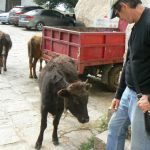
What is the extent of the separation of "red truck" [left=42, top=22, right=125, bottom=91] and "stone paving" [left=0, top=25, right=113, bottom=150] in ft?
2.03

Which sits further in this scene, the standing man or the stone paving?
the stone paving

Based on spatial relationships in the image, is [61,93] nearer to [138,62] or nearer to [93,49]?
[138,62]

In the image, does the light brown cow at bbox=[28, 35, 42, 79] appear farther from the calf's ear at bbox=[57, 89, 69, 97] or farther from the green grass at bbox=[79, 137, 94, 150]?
the calf's ear at bbox=[57, 89, 69, 97]

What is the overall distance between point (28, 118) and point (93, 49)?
2.55 meters

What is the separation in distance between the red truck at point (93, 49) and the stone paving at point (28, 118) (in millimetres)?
620

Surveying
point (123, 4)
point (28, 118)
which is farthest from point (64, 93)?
point (28, 118)

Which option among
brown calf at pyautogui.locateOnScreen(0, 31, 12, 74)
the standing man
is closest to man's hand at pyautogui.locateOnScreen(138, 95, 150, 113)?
the standing man

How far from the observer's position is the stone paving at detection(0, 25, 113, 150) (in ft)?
18.8

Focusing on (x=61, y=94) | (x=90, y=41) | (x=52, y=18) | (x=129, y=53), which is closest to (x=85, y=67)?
(x=90, y=41)

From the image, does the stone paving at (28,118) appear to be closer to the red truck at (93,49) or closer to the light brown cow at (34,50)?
the light brown cow at (34,50)

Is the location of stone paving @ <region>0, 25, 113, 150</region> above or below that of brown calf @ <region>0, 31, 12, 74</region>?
below

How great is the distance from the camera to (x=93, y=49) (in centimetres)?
838

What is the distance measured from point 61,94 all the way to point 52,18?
2324 centimetres

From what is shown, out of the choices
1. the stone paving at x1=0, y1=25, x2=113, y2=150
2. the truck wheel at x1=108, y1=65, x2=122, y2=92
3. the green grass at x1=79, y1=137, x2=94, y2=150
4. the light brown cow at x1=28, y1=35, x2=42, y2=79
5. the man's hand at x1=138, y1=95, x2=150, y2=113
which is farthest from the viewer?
the light brown cow at x1=28, y1=35, x2=42, y2=79
